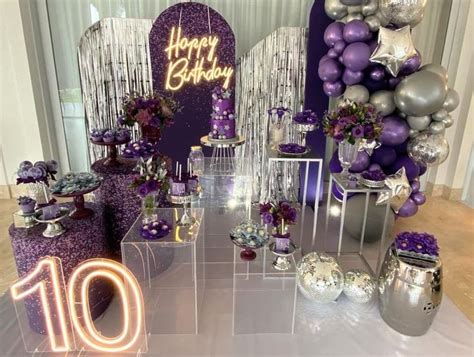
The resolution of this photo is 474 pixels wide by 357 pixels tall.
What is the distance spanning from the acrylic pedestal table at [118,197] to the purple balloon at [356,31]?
1.94 m

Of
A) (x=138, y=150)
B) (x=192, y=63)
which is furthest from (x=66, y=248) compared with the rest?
(x=192, y=63)

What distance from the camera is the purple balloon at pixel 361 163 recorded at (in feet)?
9.82

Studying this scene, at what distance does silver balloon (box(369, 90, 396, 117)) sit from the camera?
2918mm

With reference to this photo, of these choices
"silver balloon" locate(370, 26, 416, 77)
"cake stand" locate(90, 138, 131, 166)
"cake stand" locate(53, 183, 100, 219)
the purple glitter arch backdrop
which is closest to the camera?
"cake stand" locate(53, 183, 100, 219)

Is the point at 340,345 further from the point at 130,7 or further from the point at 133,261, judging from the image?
the point at 130,7

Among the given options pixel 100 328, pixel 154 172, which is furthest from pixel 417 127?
pixel 100 328

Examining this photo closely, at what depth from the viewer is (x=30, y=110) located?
4.04 meters

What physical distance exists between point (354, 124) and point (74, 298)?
195 cm

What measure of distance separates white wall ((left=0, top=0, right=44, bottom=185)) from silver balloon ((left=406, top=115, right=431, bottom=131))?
3780 millimetres

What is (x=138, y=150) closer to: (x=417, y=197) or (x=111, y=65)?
(x=111, y=65)

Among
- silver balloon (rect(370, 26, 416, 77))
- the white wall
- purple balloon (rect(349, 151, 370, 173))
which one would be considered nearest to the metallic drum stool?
purple balloon (rect(349, 151, 370, 173))

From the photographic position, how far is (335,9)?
10.1ft

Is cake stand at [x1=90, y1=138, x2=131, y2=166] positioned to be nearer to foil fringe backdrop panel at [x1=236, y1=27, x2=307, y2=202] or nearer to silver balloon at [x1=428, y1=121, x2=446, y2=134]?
foil fringe backdrop panel at [x1=236, y1=27, x2=307, y2=202]

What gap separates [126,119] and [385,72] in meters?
2.10
